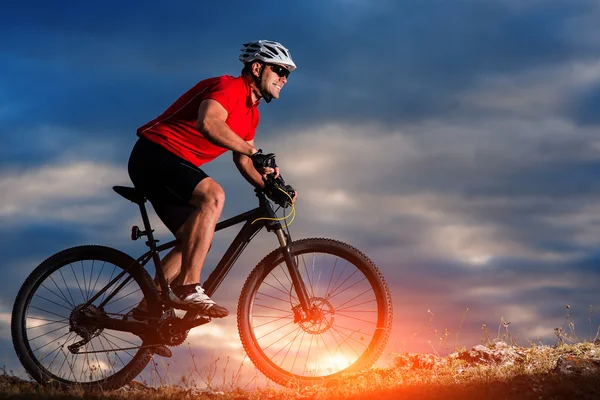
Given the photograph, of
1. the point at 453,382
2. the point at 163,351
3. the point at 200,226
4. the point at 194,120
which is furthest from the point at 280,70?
the point at 453,382

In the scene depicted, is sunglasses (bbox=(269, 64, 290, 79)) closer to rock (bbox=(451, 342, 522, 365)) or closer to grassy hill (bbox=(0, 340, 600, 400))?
grassy hill (bbox=(0, 340, 600, 400))

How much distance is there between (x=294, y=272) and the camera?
288 inches

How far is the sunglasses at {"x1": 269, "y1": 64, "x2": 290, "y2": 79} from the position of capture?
752cm

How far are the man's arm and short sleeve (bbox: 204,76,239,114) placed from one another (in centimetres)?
12

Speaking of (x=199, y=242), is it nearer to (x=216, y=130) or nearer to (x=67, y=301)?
(x=216, y=130)

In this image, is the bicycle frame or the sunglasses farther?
the sunglasses

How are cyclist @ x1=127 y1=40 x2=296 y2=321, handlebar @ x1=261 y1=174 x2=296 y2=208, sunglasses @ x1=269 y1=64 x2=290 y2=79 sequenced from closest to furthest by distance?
cyclist @ x1=127 y1=40 x2=296 y2=321, handlebar @ x1=261 y1=174 x2=296 y2=208, sunglasses @ x1=269 y1=64 x2=290 y2=79

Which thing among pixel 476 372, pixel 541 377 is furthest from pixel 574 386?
pixel 476 372

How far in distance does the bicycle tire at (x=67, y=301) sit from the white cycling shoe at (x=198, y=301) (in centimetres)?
51

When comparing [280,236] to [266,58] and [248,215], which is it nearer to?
[248,215]

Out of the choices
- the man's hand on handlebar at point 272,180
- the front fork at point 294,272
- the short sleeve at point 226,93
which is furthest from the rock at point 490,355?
the short sleeve at point 226,93

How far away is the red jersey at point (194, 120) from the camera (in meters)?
7.23

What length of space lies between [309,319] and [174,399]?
156cm

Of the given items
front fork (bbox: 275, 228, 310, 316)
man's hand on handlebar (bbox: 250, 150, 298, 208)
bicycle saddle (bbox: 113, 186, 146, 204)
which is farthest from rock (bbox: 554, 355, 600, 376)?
bicycle saddle (bbox: 113, 186, 146, 204)
